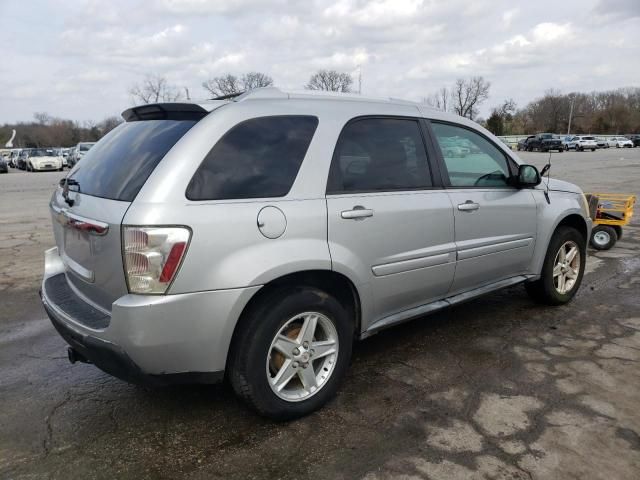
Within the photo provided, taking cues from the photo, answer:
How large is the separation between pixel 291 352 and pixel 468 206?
174 centimetres

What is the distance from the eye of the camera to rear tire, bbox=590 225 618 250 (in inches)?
282

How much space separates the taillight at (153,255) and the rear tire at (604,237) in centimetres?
669

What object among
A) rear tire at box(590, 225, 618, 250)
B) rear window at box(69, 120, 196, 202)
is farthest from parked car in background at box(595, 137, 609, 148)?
rear window at box(69, 120, 196, 202)

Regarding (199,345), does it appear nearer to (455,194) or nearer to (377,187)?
(377,187)

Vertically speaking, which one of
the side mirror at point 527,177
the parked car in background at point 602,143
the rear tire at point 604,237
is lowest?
the rear tire at point 604,237

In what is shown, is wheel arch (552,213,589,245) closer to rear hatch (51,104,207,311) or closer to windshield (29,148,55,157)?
rear hatch (51,104,207,311)

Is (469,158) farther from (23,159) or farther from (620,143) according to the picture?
(620,143)

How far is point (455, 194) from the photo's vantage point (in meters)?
Answer: 3.60

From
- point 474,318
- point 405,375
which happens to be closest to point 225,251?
point 405,375

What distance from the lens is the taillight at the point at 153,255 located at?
91.7 inches

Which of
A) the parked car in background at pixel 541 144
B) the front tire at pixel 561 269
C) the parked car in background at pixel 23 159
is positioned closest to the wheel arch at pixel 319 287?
the front tire at pixel 561 269

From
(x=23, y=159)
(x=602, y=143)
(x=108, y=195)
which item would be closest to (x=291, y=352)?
(x=108, y=195)

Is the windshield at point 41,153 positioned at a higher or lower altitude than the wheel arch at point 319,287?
higher

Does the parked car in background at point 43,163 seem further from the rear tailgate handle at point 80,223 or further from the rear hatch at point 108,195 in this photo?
the rear tailgate handle at point 80,223
